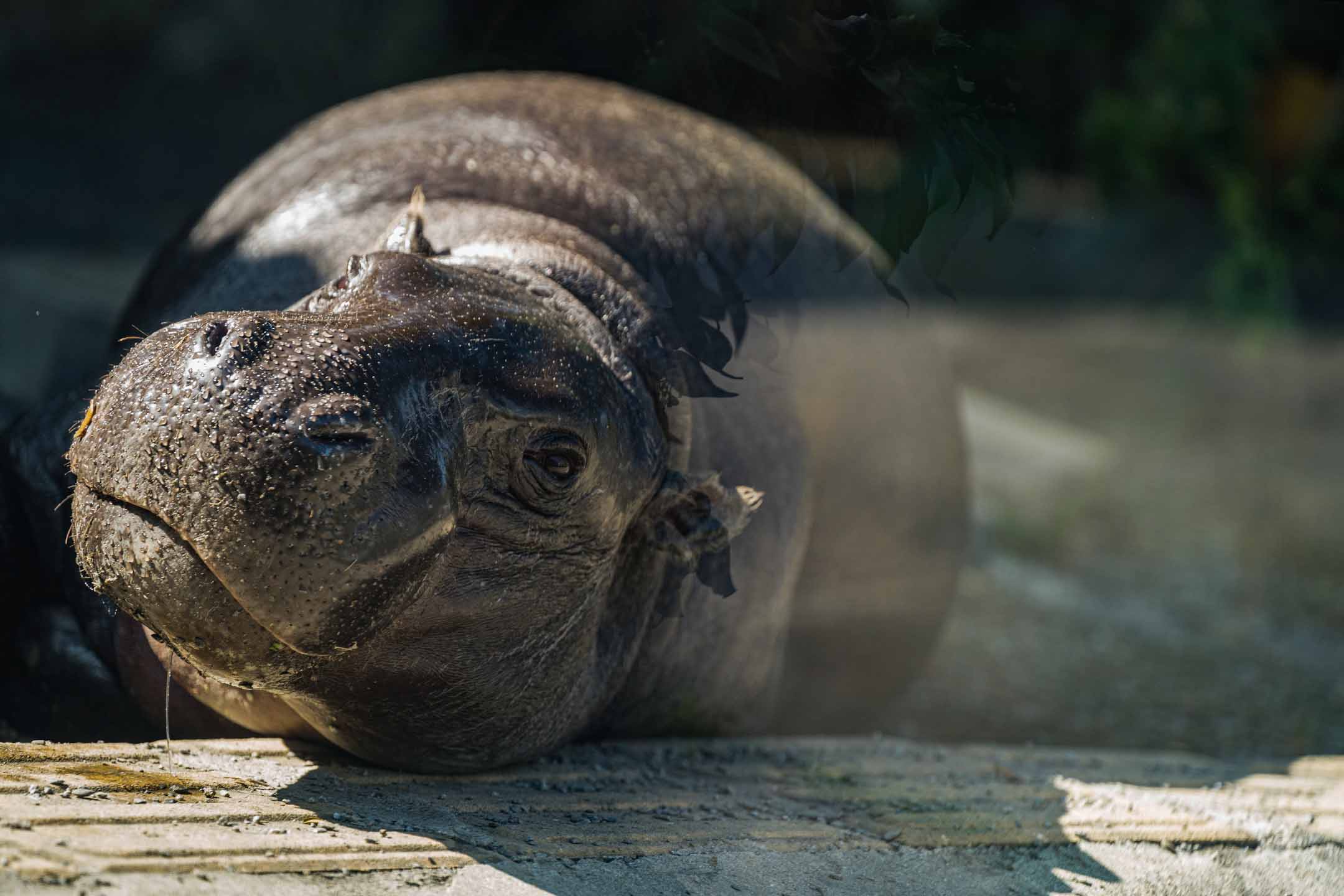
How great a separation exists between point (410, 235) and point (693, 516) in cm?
85

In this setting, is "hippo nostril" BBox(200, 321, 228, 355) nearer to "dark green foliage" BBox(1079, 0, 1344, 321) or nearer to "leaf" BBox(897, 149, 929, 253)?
"leaf" BBox(897, 149, 929, 253)

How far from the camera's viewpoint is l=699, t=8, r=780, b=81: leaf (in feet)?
10.7

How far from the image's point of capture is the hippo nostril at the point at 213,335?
2387mm

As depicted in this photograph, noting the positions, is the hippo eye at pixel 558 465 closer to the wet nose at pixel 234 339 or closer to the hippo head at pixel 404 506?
the hippo head at pixel 404 506

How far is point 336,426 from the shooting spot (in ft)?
7.72

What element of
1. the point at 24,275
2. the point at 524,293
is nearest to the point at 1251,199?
the point at 24,275

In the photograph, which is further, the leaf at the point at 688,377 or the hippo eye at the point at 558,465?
the leaf at the point at 688,377

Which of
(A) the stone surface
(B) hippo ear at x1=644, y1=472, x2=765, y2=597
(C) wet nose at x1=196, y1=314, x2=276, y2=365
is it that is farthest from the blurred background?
(C) wet nose at x1=196, y1=314, x2=276, y2=365

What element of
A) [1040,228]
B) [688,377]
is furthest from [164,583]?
[1040,228]

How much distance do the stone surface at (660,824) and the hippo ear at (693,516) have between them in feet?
1.74

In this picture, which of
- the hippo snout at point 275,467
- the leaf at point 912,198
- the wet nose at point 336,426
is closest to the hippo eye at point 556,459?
the hippo snout at point 275,467

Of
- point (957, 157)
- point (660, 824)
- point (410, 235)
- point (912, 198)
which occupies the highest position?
point (957, 157)

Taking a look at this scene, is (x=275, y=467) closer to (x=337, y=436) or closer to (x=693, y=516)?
(x=337, y=436)

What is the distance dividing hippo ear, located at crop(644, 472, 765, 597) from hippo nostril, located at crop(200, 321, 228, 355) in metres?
1.09
